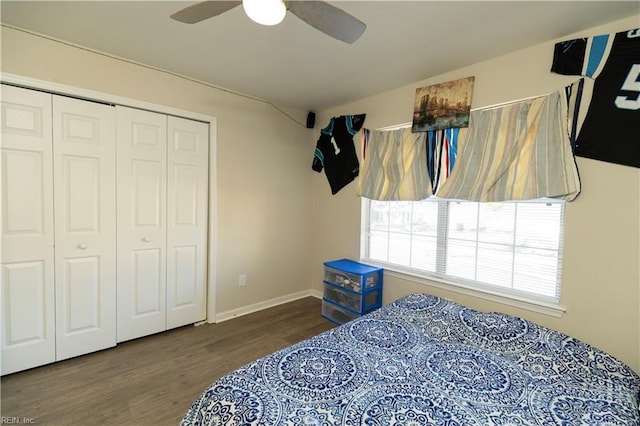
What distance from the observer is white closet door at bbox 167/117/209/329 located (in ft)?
9.21

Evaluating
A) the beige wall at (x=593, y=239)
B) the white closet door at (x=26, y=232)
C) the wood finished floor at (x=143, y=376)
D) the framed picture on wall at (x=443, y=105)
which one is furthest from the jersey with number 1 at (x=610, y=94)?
the white closet door at (x=26, y=232)

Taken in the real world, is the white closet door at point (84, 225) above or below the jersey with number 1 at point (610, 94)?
below

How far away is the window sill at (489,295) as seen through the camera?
208 centimetres

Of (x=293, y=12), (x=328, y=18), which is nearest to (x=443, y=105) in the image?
(x=328, y=18)

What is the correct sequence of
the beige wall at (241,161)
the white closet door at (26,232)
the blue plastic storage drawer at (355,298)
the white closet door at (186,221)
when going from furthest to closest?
the blue plastic storage drawer at (355,298), the white closet door at (186,221), the beige wall at (241,161), the white closet door at (26,232)

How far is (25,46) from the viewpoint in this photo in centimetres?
208

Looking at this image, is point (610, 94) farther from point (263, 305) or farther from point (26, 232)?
point (26, 232)

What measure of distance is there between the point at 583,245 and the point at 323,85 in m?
2.49

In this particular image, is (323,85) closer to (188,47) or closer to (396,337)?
(188,47)

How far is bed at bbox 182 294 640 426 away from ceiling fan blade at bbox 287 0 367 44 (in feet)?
5.61

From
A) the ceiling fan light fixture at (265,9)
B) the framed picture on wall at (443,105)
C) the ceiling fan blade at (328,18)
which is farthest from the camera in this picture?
the framed picture on wall at (443,105)

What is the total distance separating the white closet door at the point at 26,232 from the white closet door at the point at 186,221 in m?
0.85

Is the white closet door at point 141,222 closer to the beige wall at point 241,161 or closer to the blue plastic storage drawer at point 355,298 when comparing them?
the beige wall at point 241,161

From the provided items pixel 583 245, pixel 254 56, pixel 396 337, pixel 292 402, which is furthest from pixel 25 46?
pixel 583 245
